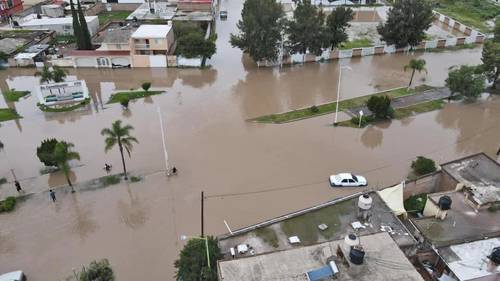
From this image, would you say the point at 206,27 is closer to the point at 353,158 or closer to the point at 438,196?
the point at 353,158

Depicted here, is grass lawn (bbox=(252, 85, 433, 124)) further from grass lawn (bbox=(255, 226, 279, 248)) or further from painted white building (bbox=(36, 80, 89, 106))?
painted white building (bbox=(36, 80, 89, 106))

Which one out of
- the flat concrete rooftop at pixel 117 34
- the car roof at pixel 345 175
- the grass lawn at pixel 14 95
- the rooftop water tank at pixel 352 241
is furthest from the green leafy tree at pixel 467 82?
the grass lawn at pixel 14 95

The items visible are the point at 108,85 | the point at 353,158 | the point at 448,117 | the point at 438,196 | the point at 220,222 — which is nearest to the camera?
the point at 438,196

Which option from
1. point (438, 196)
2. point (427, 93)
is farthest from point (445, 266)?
point (427, 93)

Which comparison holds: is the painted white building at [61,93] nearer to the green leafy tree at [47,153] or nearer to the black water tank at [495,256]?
the green leafy tree at [47,153]

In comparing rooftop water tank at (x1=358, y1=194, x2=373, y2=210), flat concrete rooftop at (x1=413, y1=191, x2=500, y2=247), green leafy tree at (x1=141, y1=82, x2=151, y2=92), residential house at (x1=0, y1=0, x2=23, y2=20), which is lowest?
flat concrete rooftop at (x1=413, y1=191, x2=500, y2=247)

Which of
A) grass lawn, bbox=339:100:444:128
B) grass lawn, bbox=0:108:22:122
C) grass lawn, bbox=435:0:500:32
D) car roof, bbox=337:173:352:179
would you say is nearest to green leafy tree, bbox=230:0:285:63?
grass lawn, bbox=339:100:444:128

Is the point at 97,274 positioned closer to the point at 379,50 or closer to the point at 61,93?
the point at 61,93
